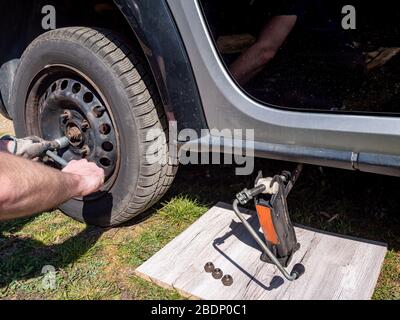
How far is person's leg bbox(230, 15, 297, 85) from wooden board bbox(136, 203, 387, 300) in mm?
731

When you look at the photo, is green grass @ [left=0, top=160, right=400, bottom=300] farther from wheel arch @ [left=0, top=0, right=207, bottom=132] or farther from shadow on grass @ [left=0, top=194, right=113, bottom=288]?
wheel arch @ [left=0, top=0, right=207, bottom=132]

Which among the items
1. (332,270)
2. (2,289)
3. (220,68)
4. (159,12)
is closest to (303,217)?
(332,270)

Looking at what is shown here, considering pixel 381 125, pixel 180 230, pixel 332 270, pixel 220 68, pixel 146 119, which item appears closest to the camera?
pixel 381 125

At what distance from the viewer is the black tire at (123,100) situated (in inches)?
70.3

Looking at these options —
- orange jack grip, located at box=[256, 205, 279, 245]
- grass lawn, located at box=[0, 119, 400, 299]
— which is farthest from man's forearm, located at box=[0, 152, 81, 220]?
orange jack grip, located at box=[256, 205, 279, 245]

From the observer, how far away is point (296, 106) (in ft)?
4.90

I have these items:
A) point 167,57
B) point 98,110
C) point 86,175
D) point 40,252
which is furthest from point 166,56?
point 40,252

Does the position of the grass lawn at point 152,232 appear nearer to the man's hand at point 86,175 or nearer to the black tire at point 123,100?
the black tire at point 123,100

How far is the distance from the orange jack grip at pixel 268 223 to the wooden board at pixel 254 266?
161mm

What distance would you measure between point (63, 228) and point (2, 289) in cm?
45

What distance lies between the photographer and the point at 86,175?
1.75 m

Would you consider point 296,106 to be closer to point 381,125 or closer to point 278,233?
point 381,125

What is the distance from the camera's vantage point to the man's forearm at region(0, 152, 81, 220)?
1316mm

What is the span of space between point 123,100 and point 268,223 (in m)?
0.77
